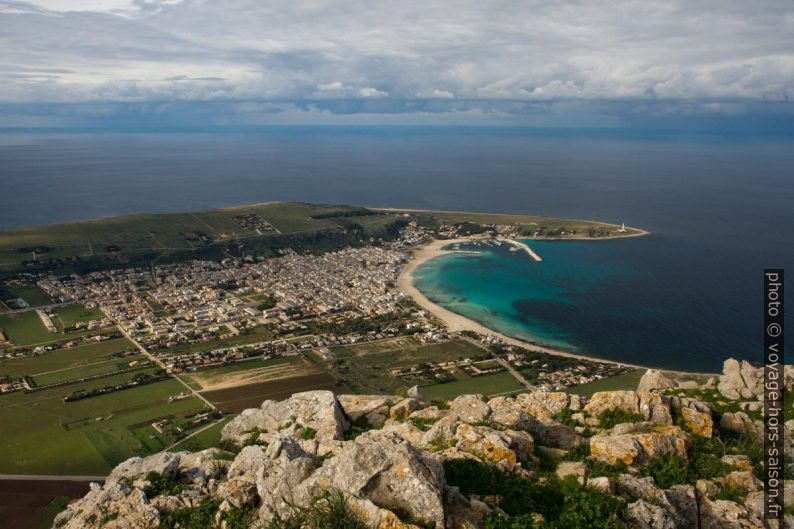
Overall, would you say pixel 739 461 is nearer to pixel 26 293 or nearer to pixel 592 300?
pixel 592 300

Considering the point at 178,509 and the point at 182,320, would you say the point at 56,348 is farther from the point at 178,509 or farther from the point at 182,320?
the point at 178,509

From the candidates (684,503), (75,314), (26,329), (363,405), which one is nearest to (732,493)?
(684,503)

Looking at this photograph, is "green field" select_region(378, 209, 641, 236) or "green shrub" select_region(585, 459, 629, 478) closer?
"green shrub" select_region(585, 459, 629, 478)

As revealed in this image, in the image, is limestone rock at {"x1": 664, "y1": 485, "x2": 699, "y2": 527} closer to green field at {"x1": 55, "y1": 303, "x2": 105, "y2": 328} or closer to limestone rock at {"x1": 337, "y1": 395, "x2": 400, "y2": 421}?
limestone rock at {"x1": 337, "y1": 395, "x2": 400, "y2": 421}

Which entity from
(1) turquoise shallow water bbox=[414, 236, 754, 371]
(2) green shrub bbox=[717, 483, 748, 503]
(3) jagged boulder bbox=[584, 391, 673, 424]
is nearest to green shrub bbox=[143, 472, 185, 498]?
(3) jagged boulder bbox=[584, 391, 673, 424]

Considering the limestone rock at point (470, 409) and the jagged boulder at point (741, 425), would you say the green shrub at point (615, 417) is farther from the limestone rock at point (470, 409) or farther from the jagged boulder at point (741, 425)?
the limestone rock at point (470, 409)

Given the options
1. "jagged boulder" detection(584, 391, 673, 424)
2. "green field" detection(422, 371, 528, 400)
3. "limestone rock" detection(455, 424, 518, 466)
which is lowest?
"green field" detection(422, 371, 528, 400)
